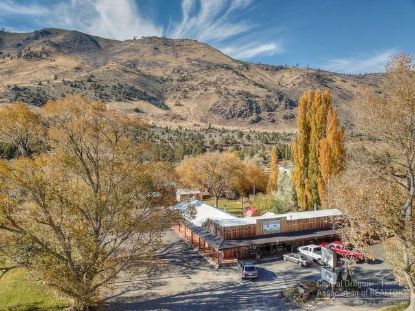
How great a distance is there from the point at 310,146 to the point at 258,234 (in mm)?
17600

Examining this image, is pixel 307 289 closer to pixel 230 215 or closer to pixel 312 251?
pixel 312 251

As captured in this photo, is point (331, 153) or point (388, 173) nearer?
point (388, 173)

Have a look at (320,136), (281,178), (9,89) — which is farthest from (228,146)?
(9,89)

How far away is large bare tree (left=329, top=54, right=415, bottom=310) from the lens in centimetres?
2055

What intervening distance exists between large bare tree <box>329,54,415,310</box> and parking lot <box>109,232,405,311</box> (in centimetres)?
552

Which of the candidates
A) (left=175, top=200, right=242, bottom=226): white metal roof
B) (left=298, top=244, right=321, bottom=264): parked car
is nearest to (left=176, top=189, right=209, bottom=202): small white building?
(left=175, top=200, right=242, bottom=226): white metal roof

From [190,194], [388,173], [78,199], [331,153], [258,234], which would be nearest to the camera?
[388,173]

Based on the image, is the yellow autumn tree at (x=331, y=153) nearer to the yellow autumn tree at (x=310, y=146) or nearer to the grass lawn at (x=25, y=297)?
the yellow autumn tree at (x=310, y=146)

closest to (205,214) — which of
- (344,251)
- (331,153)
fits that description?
(344,251)

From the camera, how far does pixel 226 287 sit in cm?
2966

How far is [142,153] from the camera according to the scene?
2714cm

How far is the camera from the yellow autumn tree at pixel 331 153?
46.7 meters

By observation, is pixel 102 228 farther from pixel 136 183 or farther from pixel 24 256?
pixel 24 256

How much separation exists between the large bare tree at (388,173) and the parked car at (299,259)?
36.2 feet
